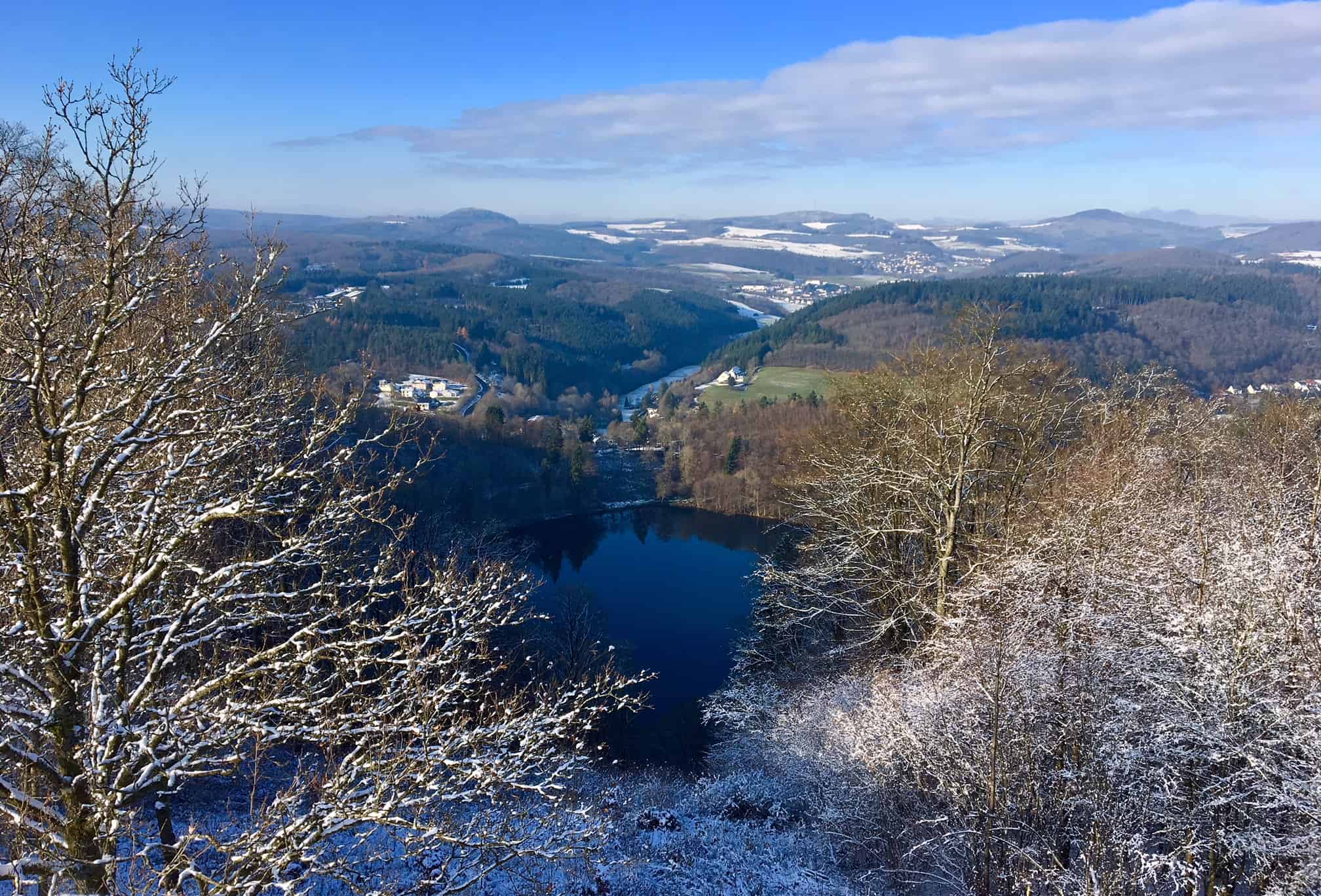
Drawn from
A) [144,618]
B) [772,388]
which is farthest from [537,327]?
[144,618]

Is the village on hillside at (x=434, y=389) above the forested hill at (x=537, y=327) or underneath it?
underneath

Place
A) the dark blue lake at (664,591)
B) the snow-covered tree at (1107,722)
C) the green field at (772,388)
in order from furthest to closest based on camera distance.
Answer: the green field at (772,388) < the dark blue lake at (664,591) < the snow-covered tree at (1107,722)

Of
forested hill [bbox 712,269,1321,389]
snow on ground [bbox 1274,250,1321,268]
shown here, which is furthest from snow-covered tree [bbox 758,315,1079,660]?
snow on ground [bbox 1274,250,1321,268]

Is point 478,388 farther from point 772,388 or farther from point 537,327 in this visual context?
point 772,388

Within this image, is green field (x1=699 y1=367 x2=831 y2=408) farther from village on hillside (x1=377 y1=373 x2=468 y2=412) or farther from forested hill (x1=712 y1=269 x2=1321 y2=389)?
village on hillside (x1=377 y1=373 x2=468 y2=412)

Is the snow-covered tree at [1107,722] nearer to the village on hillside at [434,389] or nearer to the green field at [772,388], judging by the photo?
the village on hillside at [434,389]

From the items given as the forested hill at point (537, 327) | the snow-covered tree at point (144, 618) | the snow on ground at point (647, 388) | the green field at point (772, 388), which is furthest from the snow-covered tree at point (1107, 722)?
the snow on ground at point (647, 388)
